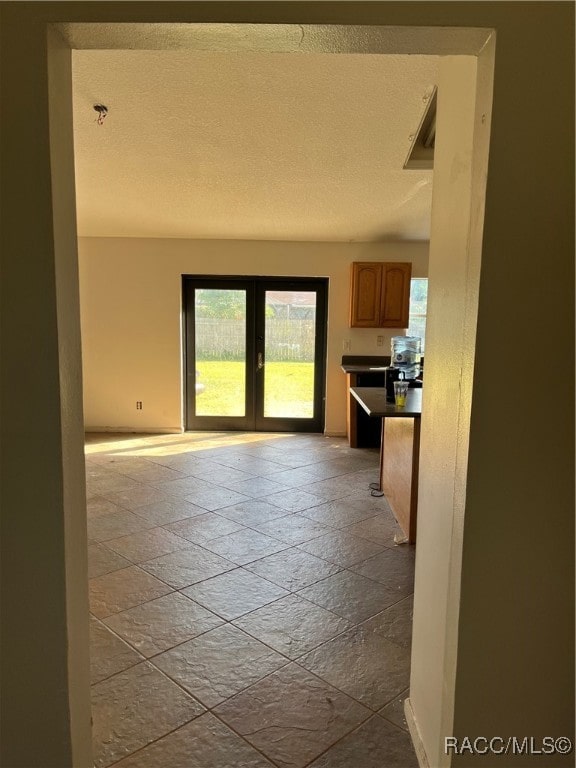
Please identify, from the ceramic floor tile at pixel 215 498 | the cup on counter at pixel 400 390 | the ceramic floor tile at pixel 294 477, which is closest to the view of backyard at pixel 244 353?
the ceramic floor tile at pixel 294 477

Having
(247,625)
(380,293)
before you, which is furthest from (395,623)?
(380,293)

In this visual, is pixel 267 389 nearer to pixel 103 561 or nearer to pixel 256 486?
pixel 256 486

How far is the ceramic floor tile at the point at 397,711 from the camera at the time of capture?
1783 mm

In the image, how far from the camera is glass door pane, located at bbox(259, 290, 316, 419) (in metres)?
6.36

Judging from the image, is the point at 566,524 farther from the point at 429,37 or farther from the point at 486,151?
the point at 429,37

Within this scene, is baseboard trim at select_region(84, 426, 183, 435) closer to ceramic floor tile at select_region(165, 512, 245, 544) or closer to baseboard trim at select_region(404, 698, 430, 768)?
ceramic floor tile at select_region(165, 512, 245, 544)

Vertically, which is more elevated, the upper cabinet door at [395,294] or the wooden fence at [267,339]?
the upper cabinet door at [395,294]

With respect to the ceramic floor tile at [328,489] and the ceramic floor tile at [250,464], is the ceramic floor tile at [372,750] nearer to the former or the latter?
the ceramic floor tile at [328,489]

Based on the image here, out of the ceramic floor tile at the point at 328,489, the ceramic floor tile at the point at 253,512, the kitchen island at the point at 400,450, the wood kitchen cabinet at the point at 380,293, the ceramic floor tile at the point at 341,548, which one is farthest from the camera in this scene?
the wood kitchen cabinet at the point at 380,293

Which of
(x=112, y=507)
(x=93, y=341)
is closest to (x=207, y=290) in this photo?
(x=93, y=341)

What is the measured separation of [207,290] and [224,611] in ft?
14.9

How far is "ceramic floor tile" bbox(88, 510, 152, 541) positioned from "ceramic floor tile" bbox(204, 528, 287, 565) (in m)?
0.59

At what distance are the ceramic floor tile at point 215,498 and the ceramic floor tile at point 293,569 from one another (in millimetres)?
971

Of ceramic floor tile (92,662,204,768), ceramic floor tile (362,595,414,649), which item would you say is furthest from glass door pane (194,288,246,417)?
ceramic floor tile (92,662,204,768)
